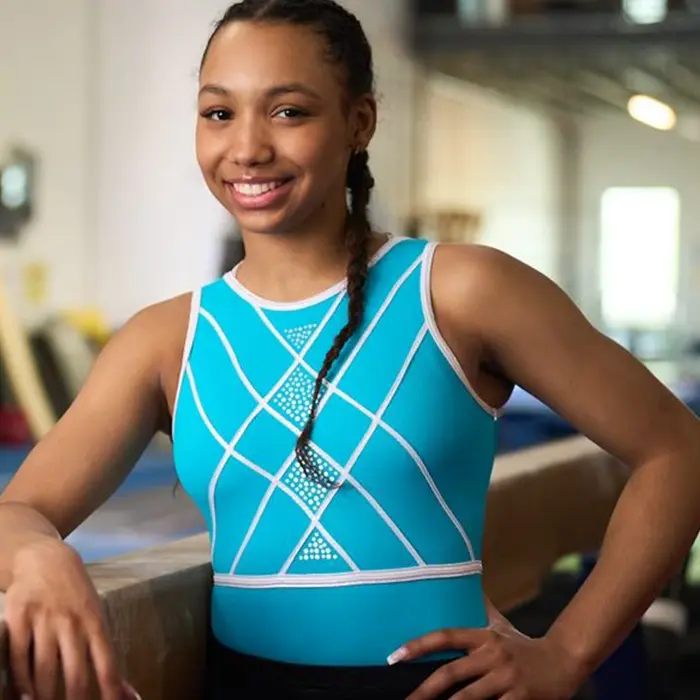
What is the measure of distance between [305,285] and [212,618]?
25 cm

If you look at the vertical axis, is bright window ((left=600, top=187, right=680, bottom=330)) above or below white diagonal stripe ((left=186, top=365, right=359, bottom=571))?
below

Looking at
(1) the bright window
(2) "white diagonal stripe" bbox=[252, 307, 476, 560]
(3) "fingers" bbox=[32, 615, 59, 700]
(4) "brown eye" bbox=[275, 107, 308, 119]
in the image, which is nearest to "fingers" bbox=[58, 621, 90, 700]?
(3) "fingers" bbox=[32, 615, 59, 700]

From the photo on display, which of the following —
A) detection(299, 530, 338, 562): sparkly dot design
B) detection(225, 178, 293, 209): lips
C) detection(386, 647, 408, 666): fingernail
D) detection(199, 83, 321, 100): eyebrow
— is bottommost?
detection(386, 647, 408, 666): fingernail

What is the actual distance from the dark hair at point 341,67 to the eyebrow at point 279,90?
0.03 m

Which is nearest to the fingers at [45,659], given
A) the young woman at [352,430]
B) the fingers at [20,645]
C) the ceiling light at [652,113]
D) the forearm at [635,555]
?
the fingers at [20,645]

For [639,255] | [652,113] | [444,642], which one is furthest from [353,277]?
[639,255]

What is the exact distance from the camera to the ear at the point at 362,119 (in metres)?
0.98

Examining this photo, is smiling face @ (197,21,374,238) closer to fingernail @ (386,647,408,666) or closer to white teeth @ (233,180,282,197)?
white teeth @ (233,180,282,197)

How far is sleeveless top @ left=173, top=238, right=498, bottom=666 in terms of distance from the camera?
0.90 metres

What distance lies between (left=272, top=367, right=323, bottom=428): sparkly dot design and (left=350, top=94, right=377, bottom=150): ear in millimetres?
180

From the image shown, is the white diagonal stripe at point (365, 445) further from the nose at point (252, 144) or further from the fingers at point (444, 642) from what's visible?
the nose at point (252, 144)

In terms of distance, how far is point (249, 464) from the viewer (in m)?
0.93

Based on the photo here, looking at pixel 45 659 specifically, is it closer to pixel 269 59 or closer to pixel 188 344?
pixel 188 344

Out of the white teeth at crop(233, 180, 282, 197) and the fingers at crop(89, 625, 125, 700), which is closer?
the fingers at crop(89, 625, 125, 700)
